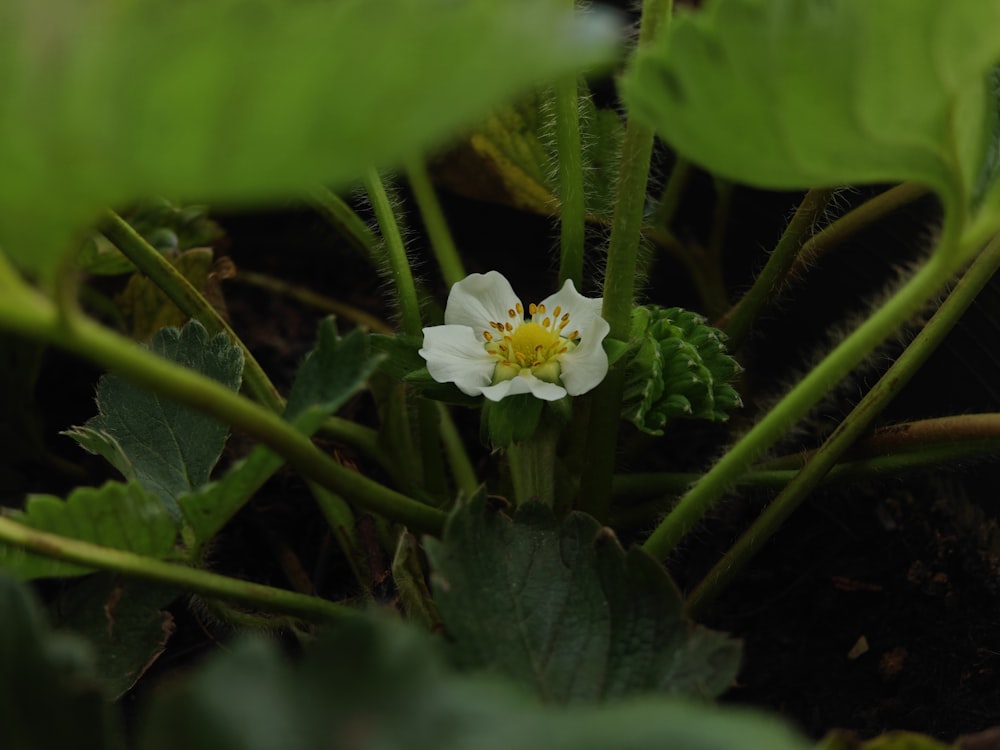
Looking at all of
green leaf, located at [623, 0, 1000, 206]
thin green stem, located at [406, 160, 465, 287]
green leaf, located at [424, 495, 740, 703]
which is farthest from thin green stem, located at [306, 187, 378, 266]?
green leaf, located at [623, 0, 1000, 206]

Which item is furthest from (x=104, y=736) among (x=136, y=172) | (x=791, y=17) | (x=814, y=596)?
(x=814, y=596)

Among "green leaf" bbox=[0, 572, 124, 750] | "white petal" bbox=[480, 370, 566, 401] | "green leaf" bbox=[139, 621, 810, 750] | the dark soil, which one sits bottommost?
the dark soil

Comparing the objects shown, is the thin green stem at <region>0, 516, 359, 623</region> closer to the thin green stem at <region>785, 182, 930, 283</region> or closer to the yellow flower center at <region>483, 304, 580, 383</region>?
the yellow flower center at <region>483, 304, 580, 383</region>

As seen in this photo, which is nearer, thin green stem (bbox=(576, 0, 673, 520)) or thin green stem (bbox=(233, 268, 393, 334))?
thin green stem (bbox=(576, 0, 673, 520))

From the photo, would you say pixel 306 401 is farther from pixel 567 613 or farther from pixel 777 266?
pixel 777 266

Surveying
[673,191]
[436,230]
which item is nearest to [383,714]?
[436,230]

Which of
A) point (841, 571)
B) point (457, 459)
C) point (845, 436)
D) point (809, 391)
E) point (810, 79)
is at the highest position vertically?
point (810, 79)
